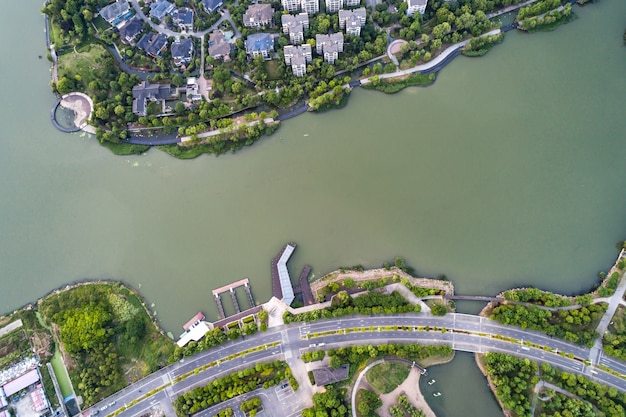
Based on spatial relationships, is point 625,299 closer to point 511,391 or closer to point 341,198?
point 511,391

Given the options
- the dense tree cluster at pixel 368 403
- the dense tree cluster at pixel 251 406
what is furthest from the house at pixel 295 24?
the dense tree cluster at pixel 251 406

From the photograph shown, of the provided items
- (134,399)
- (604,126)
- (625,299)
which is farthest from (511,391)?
(134,399)

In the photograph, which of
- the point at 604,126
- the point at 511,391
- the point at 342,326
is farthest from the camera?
the point at 604,126

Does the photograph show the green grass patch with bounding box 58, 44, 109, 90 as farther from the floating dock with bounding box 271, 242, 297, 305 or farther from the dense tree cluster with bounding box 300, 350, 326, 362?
the dense tree cluster with bounding box 300, 350, 326, 362

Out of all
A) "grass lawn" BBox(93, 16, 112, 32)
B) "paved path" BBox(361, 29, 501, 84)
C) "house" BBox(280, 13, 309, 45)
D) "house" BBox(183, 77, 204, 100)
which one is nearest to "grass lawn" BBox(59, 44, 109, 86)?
"grass lawn" BBox(93, 16, 112, 32)

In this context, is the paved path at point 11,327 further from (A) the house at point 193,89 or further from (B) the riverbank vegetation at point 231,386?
(A) the house at point 193,89

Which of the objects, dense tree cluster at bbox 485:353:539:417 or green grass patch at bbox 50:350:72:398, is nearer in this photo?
dense tree cluster at bbox 485:353:539:417

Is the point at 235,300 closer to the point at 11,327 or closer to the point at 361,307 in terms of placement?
the point at 361,307
